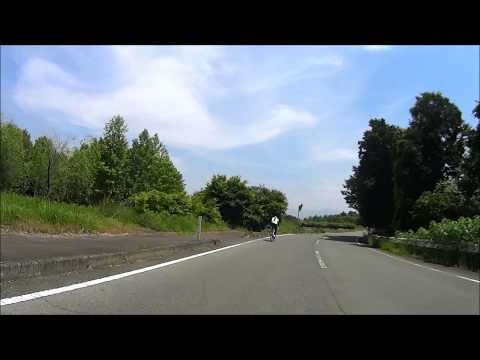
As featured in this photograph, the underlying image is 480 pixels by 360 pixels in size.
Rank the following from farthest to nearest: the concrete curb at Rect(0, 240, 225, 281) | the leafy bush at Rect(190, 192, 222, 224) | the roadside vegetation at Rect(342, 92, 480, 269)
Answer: the leafy bush at Rect(190, 192, 222, 224)
the roadside vegetation at Rect(342, 92, 480, 269)
the concrete curb at Rect(0, 240, 225, 281)

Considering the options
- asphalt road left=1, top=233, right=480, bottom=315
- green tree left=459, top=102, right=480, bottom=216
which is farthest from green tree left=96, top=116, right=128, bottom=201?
asphalt road left=1, top=233, right=480, bottom=315

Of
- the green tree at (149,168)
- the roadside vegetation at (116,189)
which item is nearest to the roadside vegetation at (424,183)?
the roadside vegetation at (116,189)

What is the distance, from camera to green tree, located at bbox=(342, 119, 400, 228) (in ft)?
159

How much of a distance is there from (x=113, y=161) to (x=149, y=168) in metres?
5.11

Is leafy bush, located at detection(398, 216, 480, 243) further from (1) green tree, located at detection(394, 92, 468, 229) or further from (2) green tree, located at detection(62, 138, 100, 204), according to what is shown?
(2) green tree, located at detection(62, 138, 100, 204)

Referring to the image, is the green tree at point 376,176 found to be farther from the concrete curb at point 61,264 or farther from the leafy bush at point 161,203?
the concrete curb at point 61,264

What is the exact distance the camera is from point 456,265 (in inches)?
676

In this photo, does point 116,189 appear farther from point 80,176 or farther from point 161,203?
point 161,203

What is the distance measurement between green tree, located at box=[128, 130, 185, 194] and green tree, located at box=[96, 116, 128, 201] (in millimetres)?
1713

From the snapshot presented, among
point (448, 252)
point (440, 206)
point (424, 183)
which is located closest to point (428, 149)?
point (424, 183)

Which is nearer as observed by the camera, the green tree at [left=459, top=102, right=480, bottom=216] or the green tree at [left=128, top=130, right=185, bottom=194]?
the green tree at [left=459, top=102, right=480, bottom=216]

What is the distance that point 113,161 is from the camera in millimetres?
53625
